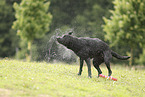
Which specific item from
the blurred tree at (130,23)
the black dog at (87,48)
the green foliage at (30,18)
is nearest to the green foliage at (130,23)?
the blurred tree at (130,23)

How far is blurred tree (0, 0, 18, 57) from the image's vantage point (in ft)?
145

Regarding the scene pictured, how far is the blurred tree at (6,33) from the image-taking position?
4416cm

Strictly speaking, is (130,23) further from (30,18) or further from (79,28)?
(30,18)

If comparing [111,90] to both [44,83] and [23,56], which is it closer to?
[44,83]

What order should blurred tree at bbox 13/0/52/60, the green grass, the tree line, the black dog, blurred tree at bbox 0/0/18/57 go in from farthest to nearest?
blurred tree at bbox 0/0/18/57
blurred tree at bbox 13/0/52/60
the tree line
the black dog
the green grass

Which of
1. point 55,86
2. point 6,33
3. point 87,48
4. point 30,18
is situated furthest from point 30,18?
point 6,33

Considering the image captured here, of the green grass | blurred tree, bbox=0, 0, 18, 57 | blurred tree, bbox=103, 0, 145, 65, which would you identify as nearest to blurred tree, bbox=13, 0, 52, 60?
blurred tree, bbox=103, 0, 145, 65

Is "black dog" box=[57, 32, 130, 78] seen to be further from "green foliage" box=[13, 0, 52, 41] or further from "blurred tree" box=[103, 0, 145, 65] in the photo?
"green foliage" box=[13, 0, 52, 41]

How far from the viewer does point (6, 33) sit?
4603cm

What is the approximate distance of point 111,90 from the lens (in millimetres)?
10477

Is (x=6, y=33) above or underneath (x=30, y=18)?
above

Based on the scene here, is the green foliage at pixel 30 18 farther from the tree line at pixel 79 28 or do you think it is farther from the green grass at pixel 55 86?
the green grass at pixel 55 86

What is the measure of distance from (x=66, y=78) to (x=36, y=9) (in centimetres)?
1832

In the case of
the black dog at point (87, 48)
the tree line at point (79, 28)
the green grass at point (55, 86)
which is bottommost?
the green grass at point (55, 86)
